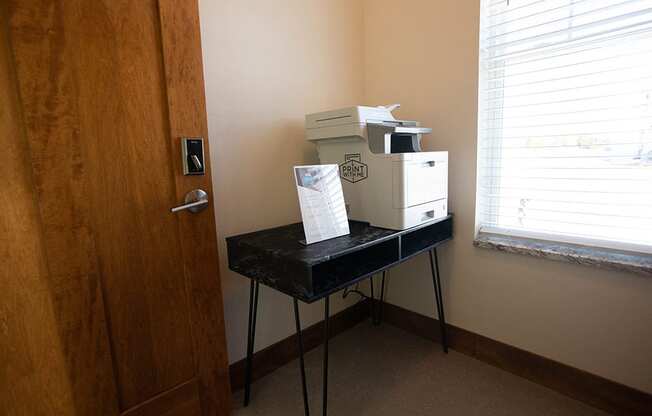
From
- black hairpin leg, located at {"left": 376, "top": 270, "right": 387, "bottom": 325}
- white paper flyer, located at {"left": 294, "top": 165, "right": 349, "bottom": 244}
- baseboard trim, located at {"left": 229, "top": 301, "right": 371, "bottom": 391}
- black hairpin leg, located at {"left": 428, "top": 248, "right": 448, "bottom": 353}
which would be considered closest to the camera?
white paper flyer, located at {"left": 294, "top": 165, "right": 349, "bottom": 244}

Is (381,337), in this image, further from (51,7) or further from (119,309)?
(51,7)

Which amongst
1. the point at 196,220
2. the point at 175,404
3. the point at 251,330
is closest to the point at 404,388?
the point at 251,330

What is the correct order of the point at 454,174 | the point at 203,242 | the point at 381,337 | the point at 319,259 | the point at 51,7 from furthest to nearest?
the point at 381,337
the point at 454,174
the point at 203,242
the point at 319,259
the point at 51,7

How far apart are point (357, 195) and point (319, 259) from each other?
603 mm

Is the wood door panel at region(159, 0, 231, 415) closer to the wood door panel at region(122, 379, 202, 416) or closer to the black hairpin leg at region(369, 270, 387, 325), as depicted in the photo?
the wood door panel at region(122, 379, 202, 416)

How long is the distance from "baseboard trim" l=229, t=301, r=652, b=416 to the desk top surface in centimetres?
68

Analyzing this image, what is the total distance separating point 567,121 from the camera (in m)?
1.48

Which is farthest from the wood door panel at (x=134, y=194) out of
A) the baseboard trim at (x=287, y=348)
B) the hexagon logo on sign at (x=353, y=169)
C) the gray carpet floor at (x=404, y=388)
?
the hexagon logo on sign at (x=353, y=169)

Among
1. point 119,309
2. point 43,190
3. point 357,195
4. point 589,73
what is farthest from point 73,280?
point 589,73

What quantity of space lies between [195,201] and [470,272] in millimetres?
1510

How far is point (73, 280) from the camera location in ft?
3.24

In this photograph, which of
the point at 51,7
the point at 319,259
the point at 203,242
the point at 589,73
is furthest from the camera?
the point at 589,73

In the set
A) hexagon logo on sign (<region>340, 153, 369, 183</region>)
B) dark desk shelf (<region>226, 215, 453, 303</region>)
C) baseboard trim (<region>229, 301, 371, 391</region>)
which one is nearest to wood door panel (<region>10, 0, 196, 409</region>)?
dark desk shelf (<region>226, 215, 453, 303</region>)

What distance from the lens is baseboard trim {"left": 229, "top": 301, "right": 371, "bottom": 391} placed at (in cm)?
162
